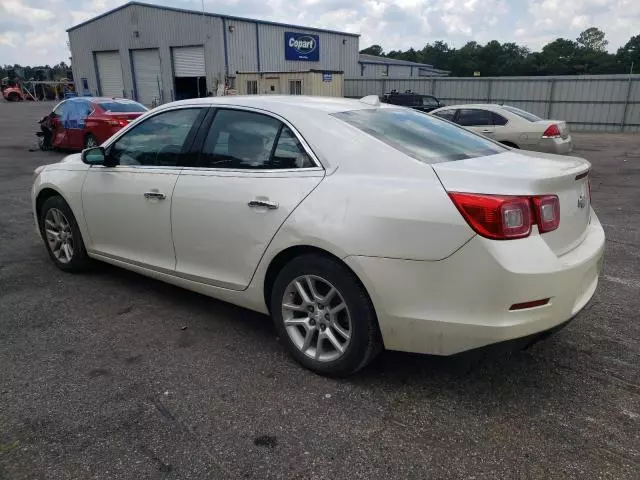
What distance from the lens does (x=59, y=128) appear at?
47.1ft

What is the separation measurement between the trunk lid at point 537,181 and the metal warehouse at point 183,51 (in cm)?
2470

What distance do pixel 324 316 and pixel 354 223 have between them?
617 mm

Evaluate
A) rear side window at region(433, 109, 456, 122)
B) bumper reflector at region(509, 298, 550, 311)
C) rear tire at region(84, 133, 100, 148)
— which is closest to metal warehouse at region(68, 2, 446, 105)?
rear tire at region(84, 133, 100, 148)

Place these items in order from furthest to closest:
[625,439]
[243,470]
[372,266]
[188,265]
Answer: [188,265] < [372,266] < [625,439] < [243,470]

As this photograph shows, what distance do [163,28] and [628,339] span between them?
34534 mm

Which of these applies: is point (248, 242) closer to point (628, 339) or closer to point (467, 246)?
point (467, 246)

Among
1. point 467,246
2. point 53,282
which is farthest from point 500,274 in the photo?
point 53,282

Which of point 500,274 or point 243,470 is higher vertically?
point 500,274

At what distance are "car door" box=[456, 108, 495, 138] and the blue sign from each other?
24531mm

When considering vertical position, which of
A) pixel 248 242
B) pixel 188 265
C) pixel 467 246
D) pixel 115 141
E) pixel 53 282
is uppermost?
pixel 115 141

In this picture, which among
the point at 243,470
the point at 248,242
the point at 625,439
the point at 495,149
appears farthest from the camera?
the point at 495,149

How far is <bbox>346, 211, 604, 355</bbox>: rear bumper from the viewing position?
8.00 feet

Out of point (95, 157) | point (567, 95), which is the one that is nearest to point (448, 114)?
point (95, 157)

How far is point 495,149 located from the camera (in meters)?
3.42
